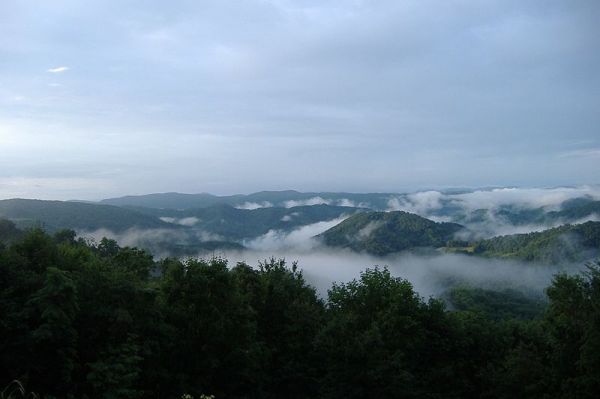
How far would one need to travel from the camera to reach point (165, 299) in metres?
24.6

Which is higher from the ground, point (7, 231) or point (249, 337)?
point (7, 231)

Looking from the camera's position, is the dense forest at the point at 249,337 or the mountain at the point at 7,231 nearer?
the dense forest at the point at 249,337

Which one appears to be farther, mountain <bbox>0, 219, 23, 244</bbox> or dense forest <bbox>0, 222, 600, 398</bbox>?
mountain <bbox>0, 219, 23, 244</bbox>

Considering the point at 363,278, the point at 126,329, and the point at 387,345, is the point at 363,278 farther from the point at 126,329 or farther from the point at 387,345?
the point at 126,329

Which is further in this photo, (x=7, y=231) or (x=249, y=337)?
(x=7, y=231)

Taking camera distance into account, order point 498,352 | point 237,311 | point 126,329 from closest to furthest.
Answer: point 126,329 → point 237,311 → point 498,352

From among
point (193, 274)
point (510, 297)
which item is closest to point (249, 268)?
point (193, 274)

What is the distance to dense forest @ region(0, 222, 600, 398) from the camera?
17344 millimetres

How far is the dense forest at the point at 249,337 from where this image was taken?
17.3m

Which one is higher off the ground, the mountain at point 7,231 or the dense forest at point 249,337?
the mountain at point 7,231

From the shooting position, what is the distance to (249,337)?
2453 centimetres

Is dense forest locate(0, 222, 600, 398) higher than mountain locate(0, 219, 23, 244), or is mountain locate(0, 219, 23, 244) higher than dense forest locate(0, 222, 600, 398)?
mountain locate(0, 219, 23, 244)

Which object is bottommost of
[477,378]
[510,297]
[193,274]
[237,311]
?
[510,297]

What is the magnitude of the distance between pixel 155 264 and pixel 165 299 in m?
13.8
